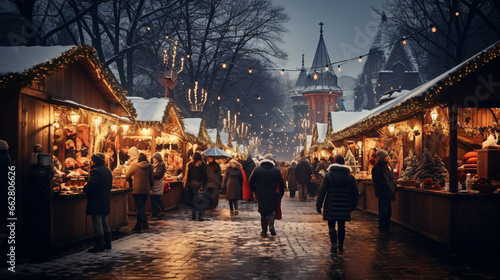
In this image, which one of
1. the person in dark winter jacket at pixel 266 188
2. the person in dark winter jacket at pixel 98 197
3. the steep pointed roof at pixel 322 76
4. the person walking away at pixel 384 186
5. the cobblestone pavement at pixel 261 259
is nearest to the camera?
the cobblestone pavement at pixel 261 259

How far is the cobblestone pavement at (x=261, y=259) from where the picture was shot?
25.1 feet

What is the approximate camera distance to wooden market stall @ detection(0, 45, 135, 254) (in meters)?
9.25

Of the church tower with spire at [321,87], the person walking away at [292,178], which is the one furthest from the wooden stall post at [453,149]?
the church tower with spire at [321,87]

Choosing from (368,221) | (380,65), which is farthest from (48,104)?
(380,65)

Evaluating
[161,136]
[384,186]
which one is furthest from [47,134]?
[161,136]

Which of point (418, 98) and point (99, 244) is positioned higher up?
point (418, 98)

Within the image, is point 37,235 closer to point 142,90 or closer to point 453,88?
point 453,88

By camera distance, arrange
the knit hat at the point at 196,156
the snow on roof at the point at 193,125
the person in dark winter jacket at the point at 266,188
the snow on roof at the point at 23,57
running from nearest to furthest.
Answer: the snow on roof at the point at 23,57
the person in dark winter jacket at the point at 266,188
the knit hat at the point at 196,156
the snow on roof at the point at 193,125

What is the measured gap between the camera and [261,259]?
8898 mm

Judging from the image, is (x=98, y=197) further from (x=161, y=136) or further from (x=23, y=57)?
(x=161, y=136)

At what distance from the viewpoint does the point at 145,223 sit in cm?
1305

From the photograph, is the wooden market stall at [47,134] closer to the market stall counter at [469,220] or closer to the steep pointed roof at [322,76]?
the market stall counter at [469,220]

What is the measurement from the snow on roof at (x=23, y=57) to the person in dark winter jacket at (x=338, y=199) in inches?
217

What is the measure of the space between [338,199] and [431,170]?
11.8ft
